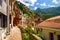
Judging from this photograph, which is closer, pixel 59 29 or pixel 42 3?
Result: pixel 59 29

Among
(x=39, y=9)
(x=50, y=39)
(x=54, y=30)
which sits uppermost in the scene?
(x=39, y=9)

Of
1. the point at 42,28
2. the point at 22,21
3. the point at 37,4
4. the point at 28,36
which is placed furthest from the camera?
the point at 37,4

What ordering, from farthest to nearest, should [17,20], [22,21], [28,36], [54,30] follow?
[22,21], [17,20], [54,30], [28,36]

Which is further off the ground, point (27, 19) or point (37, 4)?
point (37, 4)

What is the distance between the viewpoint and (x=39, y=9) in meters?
37.3

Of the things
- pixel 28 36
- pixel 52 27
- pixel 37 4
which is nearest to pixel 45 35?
pixel 52 27

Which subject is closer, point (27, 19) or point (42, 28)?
point (42, 28)

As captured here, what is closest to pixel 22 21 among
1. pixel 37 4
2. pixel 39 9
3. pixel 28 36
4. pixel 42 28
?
pixel 42 28

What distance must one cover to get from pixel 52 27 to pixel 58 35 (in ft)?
3.06

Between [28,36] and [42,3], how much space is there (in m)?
31.6

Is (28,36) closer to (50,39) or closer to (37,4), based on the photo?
(50,39)

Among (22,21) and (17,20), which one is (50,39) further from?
(22,21)

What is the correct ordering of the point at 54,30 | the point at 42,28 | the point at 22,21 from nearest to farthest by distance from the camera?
the point at 54,30 < the point at 42,28 < the point at 22,21

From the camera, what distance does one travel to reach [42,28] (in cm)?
1611
